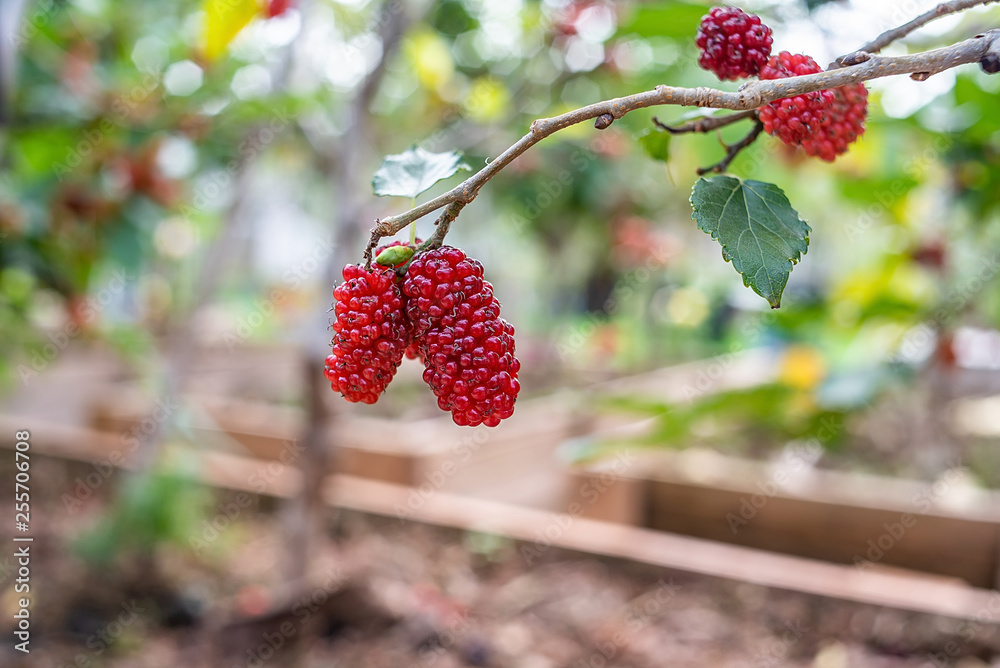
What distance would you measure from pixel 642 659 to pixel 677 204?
10.3 feet

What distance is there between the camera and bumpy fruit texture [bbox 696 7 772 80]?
38 centimetres

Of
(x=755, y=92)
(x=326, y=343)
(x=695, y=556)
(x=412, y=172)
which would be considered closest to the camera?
(x=755, y=92)

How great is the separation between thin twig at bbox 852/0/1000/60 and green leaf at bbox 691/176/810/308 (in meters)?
0.07

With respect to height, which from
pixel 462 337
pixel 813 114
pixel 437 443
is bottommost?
pixel 437 443

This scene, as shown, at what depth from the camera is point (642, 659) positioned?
1058mm

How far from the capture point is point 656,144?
0.46m

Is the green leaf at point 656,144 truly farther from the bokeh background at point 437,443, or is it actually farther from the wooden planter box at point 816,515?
the wooden planter box at point 816,515

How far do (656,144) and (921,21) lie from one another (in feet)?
0.51

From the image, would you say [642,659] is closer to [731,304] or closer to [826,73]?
[826,73]

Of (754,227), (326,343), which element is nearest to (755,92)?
(754,227)

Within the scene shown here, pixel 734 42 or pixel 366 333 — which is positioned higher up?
pixel 734 42

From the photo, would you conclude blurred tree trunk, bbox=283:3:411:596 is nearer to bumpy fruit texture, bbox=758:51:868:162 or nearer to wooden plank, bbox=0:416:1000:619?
wooden plank, bbox=0:416:1000:619

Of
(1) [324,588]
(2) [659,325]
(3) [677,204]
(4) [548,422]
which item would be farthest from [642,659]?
(2) [659,325]

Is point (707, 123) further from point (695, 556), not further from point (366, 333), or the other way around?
point (695, 556)
